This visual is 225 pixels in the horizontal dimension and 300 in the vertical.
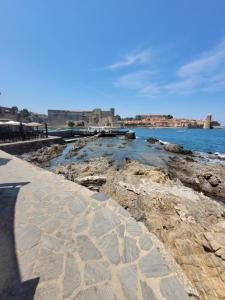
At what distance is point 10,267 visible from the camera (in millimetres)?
2914

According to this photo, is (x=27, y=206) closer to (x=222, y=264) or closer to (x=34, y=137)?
(x=222, y=264)

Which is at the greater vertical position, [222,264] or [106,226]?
[106,226]

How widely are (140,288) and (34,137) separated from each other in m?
28.0

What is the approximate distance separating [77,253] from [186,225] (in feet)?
10.5

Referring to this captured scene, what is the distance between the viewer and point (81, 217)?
436 cm

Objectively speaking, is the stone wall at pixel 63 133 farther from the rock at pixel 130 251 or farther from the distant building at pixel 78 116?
the distant building at pixel 78 116

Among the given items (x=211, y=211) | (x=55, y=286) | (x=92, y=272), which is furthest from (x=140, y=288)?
(x=211, y=211)

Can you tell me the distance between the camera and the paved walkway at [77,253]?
2553mm

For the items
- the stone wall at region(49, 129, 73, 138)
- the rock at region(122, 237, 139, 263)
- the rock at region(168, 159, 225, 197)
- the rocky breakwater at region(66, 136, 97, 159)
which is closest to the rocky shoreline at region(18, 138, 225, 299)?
the rock at region(168, 159, 225, 197)

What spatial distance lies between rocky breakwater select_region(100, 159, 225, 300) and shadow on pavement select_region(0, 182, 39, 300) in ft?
7.85

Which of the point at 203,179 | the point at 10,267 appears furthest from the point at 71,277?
the point at 203,179

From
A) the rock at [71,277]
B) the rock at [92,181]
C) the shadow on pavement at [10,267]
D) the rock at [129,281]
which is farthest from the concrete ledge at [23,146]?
the rock at [129,281]

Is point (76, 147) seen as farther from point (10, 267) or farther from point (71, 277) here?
point (71, 277)

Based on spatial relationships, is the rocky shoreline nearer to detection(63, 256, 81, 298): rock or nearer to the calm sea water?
detection(63, 256, 81, 298): rock
